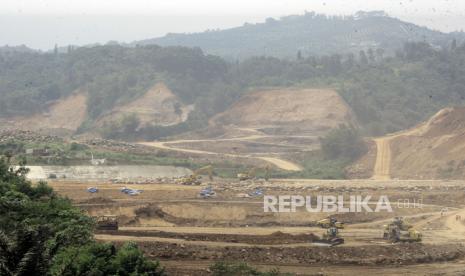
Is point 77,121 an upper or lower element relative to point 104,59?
lower

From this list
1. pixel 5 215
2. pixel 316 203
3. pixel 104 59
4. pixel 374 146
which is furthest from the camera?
pixel 104 59

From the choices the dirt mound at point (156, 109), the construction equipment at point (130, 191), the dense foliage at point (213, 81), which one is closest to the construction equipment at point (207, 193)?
the construction equipment at point (130, 191)

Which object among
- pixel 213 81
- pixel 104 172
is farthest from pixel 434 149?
pixel 213 81

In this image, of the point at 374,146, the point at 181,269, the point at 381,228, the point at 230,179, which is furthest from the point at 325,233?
the point at 374,146

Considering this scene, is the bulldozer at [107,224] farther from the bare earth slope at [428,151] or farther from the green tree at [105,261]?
the bare earth slope at [428,151]

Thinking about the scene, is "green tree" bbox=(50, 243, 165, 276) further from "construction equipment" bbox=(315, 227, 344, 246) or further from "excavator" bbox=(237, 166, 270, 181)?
"excavator" bbox=(237, 166, 270, 181)

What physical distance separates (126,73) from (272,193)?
64.3 meters

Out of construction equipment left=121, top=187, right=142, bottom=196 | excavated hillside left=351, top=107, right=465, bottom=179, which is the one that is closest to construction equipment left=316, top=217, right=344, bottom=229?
construction equipment left=121, top=187, right=142, bottom=196

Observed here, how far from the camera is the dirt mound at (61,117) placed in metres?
101

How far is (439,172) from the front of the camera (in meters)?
60.3

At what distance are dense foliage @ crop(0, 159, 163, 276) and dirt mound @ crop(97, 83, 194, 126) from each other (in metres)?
60.2

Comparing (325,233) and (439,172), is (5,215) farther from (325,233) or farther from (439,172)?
(439,172)

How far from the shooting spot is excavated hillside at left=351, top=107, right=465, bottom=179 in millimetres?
60625

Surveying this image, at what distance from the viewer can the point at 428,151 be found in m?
64.0
